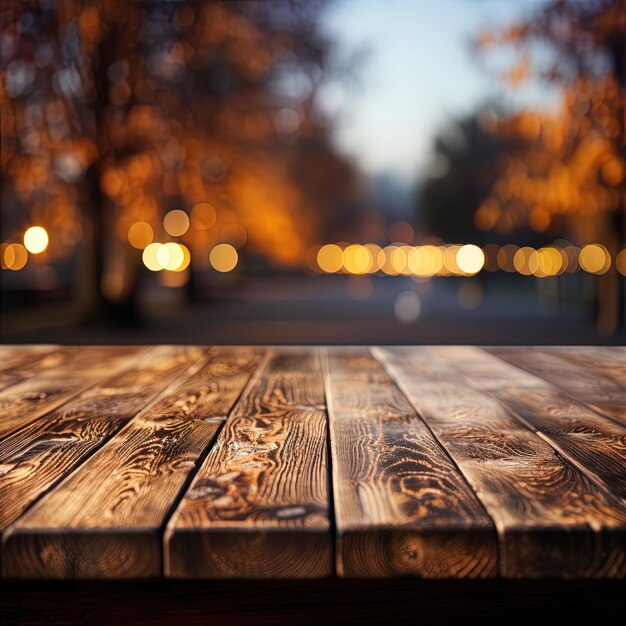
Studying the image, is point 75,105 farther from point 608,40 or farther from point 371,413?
point 371,413

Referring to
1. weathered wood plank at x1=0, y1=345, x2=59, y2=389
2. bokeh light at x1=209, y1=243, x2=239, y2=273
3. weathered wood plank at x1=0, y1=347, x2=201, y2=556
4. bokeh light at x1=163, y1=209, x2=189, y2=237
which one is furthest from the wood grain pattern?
bokeh light at x1=209, y1=243, x2=239, y2=273

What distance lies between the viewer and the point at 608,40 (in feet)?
43.3

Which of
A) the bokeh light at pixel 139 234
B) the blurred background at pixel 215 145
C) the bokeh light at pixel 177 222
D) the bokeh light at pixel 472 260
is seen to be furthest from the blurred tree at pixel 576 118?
the bokeh light at pixel 472 260

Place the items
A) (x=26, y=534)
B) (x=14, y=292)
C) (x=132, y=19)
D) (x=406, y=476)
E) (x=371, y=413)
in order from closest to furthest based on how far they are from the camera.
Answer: (x=26, y=534)
(x=406, y=476)
(x=371, y=413)
(x=132, y=19)
(x=14, y=292)

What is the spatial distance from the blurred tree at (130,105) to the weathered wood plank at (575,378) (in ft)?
23.9

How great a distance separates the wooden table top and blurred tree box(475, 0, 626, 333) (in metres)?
10.5

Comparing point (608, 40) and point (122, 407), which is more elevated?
point (608, 40)

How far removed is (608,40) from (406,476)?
13.4 m

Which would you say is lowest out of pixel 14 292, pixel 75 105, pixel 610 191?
pixel 14 292

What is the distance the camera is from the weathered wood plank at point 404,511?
1.40m

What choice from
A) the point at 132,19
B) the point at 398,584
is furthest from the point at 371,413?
the point at 132,19

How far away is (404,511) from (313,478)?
263 mm

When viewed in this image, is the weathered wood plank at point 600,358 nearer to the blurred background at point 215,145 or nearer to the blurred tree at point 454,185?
the blurred background at point 215,145

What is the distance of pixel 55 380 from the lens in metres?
3.04
